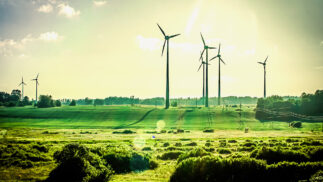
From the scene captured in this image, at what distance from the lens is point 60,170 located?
23516 millimetres

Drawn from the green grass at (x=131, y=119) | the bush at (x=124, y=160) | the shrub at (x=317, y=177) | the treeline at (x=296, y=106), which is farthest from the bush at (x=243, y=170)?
the treeline at (x=296, y=106)

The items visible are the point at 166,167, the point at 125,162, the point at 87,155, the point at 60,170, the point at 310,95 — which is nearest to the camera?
the point at 60,170

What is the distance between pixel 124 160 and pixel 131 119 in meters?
129

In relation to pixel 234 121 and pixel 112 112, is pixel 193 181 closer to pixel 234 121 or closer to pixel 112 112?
pixel 234 121

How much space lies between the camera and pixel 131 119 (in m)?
157

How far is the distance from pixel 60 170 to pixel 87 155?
2.75 metres

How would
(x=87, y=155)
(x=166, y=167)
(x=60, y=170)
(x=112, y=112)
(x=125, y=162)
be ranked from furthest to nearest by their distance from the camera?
(x=112, y=112) < (x=166, y=167) < (x=125, y=162) < (x=87, y=155) < (x=60, y=170)

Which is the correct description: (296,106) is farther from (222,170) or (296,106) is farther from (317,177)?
(222,170)

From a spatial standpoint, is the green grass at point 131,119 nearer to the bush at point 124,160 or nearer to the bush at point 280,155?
the bush at point 124,160

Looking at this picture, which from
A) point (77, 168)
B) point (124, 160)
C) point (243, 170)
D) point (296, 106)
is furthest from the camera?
point (296, 106)

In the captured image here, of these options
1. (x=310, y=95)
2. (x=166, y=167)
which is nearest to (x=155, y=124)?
(x=310, y=95)

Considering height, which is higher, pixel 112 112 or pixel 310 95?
pixel 310 95

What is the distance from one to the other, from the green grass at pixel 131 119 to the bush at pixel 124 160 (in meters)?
92.6

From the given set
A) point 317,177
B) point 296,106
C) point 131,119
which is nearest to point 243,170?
point 317,177
